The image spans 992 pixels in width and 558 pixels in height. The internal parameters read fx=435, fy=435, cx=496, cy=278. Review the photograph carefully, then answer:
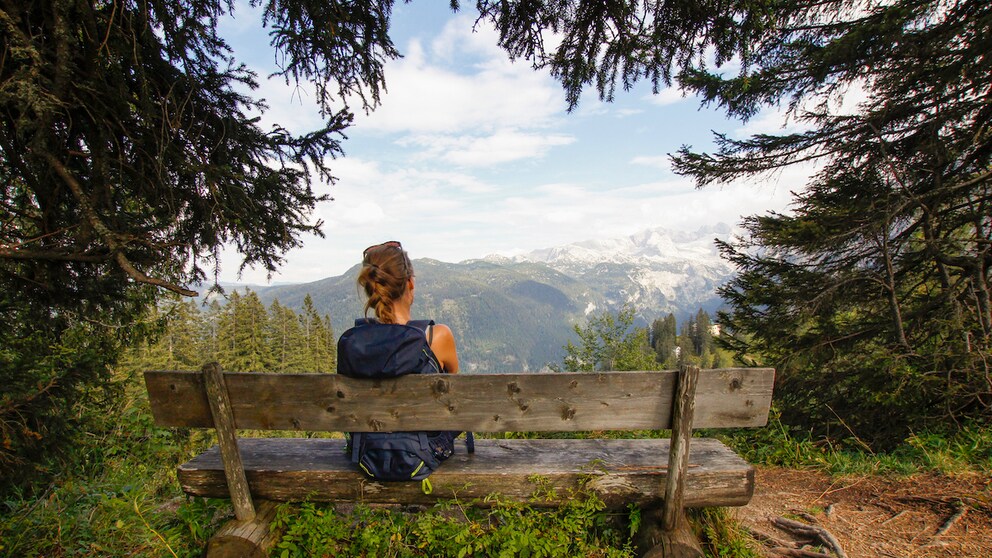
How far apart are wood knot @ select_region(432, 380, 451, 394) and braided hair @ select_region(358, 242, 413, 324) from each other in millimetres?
539

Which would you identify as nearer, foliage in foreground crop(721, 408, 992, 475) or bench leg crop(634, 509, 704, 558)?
bench leg crop(634, 509, 704, 558)

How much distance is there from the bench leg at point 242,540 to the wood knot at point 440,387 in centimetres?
145

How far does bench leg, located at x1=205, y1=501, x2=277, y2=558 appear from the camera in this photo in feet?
8.51

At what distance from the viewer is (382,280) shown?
2.79 m

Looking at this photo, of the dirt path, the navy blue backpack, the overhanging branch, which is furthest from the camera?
the dirt path

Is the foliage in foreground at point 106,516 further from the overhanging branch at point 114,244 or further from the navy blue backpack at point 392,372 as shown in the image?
the overhanging branch at point 114,244

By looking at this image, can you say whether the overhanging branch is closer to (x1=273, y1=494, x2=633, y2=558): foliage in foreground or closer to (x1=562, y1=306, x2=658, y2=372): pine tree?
(x1=273, y1=494, x2=633, y2=558): foliage in foreground

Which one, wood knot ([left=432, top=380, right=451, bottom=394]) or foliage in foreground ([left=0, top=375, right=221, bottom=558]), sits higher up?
wood knot ([left=432, top=380, right=451, bottom=394])

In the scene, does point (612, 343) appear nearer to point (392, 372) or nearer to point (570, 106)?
point (570, 106)

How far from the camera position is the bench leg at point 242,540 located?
8.51 feet

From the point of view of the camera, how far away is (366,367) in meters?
2.48

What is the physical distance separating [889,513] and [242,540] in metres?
5.16

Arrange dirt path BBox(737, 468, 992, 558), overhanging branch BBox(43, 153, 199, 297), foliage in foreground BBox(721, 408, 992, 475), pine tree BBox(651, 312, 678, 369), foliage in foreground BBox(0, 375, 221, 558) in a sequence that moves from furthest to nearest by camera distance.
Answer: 1. pine tree BBox(651, 312, 678, 369)
2. foliage in foreground BBox(721, 408, 992, 475)
3. dirt path BBox(737, 468, 992, 558)
4. foliage in foreground BBox(0, 375, 221, 558)
5. overhanging branch BBox(43, 153, 199, 297)

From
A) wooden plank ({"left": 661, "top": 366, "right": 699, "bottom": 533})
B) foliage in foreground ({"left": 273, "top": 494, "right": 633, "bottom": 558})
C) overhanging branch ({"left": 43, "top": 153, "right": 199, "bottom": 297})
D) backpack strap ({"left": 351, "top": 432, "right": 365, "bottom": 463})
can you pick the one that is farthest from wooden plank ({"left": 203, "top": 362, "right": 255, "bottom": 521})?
wooden plank ({"left": 661, "top": 366, "right": 699, "bottom": 533})
